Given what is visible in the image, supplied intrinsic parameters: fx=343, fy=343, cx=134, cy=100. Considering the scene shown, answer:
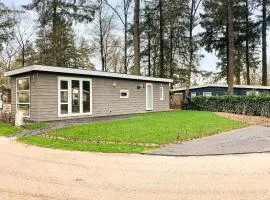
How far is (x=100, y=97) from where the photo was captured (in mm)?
18594

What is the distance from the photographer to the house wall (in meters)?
15.4

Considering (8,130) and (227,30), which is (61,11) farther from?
(8,130)

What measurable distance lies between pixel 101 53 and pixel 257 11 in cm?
1610

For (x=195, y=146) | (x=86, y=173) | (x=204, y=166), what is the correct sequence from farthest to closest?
1. (x=195, y=146)
2. (x=204, y=166)
3. (x=86, y=173)

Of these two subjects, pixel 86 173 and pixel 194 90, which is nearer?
pixel 86 173

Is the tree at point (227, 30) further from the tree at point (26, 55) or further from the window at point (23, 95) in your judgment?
the window at point (23, 95)

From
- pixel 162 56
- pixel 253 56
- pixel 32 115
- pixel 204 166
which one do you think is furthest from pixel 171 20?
pixel 204 166

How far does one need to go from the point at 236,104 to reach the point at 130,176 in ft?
57.5

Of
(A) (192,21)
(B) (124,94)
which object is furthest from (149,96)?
(A) (192,21)

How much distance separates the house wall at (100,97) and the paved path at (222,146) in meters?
7.85

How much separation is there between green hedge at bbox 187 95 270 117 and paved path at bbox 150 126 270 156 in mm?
9394

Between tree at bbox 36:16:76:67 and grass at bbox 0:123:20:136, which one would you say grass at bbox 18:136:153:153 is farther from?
tree at bbox 36:16:76:67

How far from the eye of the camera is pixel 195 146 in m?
9.39

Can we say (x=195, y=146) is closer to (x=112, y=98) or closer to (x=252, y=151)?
(x=252, y=151)
